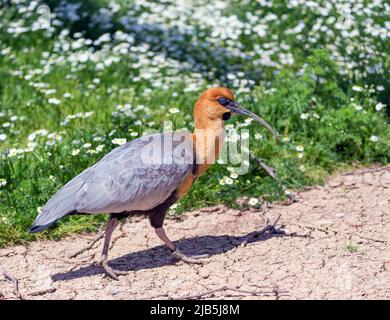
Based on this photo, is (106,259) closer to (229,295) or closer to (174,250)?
(174,250)

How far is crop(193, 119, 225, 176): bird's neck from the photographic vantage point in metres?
5.62

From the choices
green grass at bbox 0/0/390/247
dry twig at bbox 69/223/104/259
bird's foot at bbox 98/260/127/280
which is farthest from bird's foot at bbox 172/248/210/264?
green grass at bbox 0/0/390/247

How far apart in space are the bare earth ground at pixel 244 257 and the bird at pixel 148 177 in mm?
211

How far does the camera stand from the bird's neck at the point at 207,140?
5.62 metres

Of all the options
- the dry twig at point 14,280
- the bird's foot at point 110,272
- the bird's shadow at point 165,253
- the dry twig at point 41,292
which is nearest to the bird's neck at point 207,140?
the bird's shadow at point 165,253

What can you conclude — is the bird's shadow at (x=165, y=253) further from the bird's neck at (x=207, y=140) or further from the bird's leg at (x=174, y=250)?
the bird's neck at (x=207, y=140)

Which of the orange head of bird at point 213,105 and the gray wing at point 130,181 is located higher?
the orange head of bird at point 213,105

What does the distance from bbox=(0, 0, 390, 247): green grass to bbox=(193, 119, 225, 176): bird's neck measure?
1013mm

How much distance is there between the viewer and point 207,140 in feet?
18.6

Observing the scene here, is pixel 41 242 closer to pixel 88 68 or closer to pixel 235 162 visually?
pixel 235 162

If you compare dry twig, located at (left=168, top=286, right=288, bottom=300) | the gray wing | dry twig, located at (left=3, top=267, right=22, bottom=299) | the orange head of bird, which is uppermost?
the orange head of bird

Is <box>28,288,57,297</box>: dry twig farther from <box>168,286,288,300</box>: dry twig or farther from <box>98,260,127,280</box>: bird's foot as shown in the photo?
<box>168,286,288,300</box>: dry twig

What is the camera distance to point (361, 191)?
22.3ft

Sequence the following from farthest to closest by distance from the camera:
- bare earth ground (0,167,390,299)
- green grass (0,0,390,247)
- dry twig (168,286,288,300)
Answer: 1. green grass (0,0,390,247)
2. bare earth ground (0,167,390,299)
3. dry twig (168,286,288,300)
